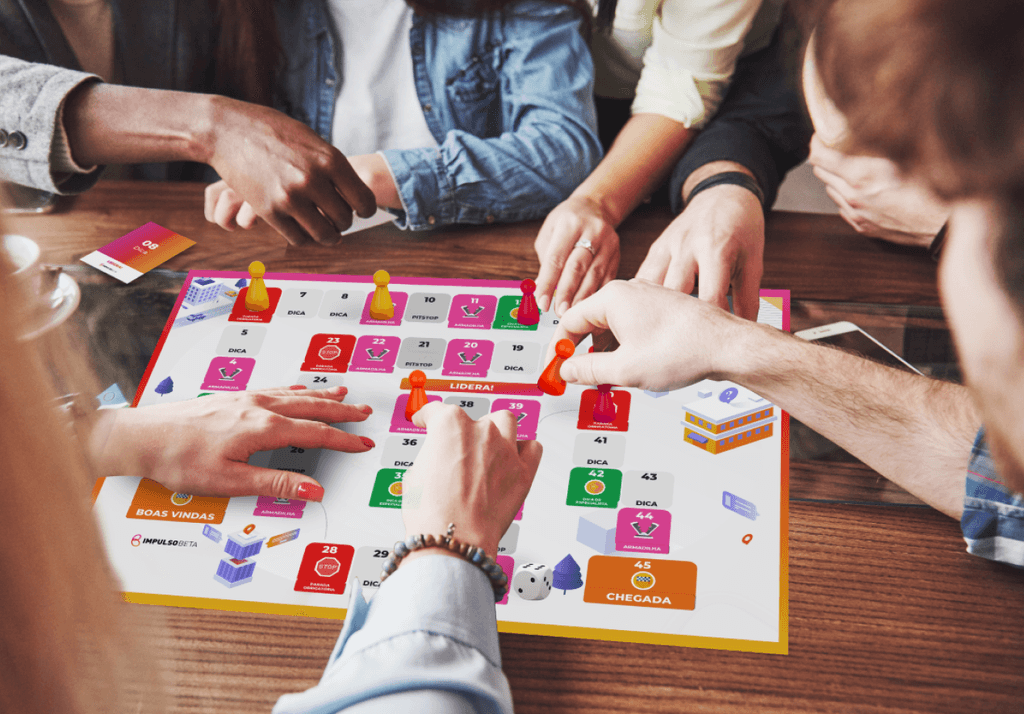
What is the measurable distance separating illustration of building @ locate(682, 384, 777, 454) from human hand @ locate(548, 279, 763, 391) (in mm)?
44

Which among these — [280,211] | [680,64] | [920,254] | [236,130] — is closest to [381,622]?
[280,211]

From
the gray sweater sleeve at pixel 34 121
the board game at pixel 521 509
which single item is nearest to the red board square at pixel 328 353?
the board game at pixel 521 509

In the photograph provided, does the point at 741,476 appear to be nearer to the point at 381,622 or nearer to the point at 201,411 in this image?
the point at 381,622

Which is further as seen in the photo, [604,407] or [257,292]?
[257,292]

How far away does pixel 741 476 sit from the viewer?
0.90 meters

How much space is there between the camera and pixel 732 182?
1.26 metres

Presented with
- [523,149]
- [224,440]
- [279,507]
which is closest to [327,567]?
[279,507]

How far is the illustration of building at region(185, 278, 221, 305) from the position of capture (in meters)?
1.15

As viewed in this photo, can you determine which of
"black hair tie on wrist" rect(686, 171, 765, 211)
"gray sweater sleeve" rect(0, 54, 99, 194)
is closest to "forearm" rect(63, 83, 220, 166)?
"gray sweater sleeve" rect(0, 54, 99, 194)

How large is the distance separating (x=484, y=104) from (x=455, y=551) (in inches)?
39.6

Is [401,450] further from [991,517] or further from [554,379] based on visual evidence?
[991,517]

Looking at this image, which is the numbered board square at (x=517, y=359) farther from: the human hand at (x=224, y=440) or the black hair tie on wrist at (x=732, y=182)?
the black hair tie on wrist at (x=732, y=182)

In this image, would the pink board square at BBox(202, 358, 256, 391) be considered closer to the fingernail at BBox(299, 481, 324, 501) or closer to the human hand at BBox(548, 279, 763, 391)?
the fingernail at BBox(299, 481, 324, 501)

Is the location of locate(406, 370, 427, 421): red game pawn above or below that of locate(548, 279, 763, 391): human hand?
below
